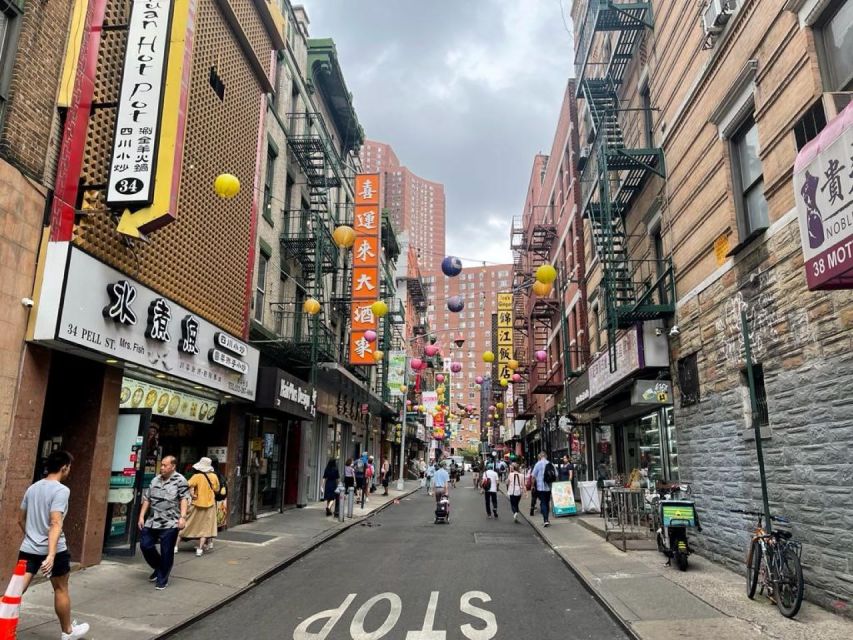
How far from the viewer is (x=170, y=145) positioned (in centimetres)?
916

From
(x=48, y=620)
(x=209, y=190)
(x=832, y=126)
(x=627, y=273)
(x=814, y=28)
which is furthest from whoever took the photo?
(x=627, y=273)

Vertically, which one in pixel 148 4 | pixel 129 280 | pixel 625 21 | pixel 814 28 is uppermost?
pixel 625 21

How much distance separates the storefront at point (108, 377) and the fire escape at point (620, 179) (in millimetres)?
9070

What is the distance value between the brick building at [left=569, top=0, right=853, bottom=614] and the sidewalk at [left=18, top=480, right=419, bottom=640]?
7.69 m

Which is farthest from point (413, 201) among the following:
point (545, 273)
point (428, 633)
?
point (428, 633)

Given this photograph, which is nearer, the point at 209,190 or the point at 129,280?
the point at 129,280

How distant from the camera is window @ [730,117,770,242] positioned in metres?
9.45

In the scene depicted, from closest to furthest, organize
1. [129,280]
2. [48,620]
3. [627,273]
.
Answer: [48,620]
[129,280]
[627,273]

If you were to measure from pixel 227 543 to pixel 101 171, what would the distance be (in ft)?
25.4

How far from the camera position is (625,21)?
14492 millimetres

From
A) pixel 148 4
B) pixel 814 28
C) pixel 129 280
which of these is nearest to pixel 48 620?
pixel 129 280

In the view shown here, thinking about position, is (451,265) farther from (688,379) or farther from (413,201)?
(413,201)

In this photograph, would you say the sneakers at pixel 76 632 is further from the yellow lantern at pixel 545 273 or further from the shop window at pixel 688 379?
the yellow lantern at pixel 545 273

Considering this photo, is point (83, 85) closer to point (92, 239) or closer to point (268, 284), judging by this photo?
point (92, 239)
